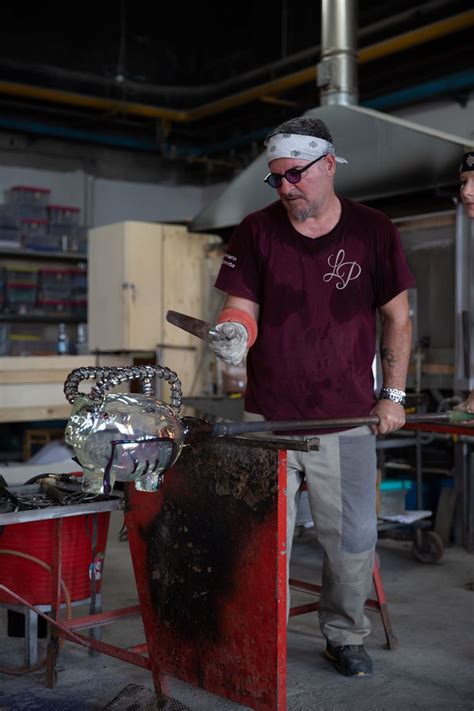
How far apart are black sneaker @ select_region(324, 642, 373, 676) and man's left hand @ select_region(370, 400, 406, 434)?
2.23ft

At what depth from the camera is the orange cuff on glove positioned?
85.4 inches

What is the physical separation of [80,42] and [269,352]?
18.6 feet

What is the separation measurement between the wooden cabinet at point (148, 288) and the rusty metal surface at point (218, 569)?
11.4 feet

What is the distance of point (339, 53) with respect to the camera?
4.63 m

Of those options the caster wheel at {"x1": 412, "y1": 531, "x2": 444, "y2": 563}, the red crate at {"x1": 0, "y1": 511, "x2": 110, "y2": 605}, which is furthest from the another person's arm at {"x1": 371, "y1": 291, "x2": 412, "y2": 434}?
the caster wheel at {"x1": 412, "y1": 531, "x2": 444, "y2": 563}

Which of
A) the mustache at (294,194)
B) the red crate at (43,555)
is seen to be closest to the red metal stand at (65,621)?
the red crate at (43,555)

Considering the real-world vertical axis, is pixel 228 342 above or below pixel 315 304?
below

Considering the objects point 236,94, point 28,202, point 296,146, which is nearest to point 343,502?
point 296,146

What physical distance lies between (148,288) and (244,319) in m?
3.53

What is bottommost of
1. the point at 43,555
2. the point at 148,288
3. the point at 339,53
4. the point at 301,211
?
the point at 43,555

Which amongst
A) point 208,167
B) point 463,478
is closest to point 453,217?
point 463,478

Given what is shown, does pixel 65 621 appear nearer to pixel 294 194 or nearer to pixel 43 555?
pixel 43 555

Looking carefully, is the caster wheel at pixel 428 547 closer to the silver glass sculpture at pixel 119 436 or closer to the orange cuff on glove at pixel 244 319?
the orange cuff on glove at pixel 244 319

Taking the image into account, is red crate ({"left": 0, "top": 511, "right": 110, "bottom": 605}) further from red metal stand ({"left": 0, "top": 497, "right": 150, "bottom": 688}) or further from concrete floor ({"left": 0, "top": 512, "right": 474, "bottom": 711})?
concrete floor ({"left": 0, "top": 512, "right": 474, "bottom": 711})
